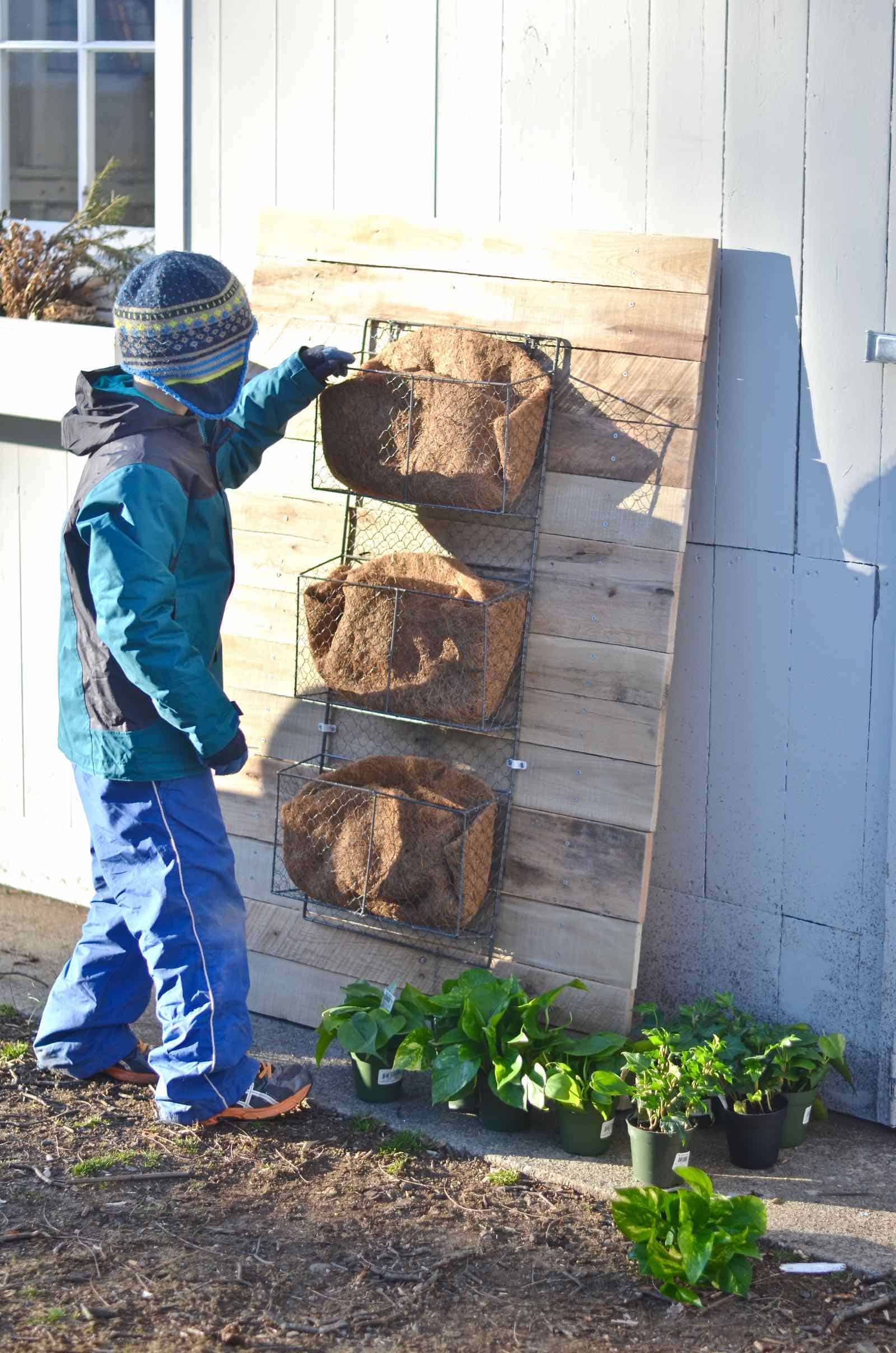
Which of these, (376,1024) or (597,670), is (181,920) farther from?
(597,670)

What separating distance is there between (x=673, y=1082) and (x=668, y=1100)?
0.14 feet

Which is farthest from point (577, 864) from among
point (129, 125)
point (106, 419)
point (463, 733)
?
point (129, 125)

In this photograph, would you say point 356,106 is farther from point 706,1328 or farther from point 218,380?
point 706,1328

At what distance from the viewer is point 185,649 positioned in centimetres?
318

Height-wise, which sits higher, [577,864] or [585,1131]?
[577,864]

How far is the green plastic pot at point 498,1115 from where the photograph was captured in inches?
136

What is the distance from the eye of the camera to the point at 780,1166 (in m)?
3.36

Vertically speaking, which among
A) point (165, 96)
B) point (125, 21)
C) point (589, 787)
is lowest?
point (589, 787)

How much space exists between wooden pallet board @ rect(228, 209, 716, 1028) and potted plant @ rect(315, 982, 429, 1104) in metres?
0.24

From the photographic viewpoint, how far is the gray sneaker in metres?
3.51

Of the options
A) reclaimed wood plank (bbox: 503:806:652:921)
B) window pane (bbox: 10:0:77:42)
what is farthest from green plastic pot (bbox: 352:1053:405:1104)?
window pane (bbox: 10:0:77:42)

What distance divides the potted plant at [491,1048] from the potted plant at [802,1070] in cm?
50

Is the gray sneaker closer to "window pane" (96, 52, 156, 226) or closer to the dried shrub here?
the dried shrub

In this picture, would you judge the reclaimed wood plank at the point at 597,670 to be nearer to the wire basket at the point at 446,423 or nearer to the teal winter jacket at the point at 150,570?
the wire basket at the point at 446,423
